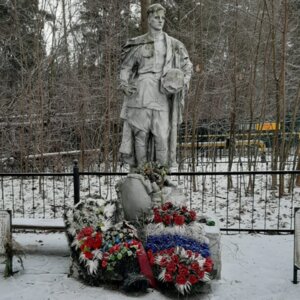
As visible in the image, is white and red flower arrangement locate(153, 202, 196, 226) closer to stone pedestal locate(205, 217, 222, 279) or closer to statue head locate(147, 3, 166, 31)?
stone pedestal locate(205, 217, 222, 279)

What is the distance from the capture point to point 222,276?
438 cm

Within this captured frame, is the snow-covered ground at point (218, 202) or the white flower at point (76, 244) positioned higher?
the white flower at point (76, 244)

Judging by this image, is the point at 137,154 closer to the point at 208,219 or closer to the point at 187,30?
the point at 208,219

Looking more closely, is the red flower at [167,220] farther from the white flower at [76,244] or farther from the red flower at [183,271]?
the white flower at [76,244]

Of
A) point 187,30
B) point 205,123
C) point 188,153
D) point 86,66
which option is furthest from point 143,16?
point 188,153

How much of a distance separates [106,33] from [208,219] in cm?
793

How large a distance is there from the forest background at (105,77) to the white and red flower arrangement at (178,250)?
585cm

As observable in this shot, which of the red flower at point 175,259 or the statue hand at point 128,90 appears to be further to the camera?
the statue hand at point 128,90

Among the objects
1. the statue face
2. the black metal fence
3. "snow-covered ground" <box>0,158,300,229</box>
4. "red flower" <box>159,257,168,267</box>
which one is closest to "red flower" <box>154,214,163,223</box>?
"red flower" <box>159,257,168,267</box>

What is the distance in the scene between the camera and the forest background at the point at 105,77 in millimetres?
10281

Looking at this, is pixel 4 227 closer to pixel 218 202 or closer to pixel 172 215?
pixel 172 215

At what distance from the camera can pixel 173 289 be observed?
3.88m

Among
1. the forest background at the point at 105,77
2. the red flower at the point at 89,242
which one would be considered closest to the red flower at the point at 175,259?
the red flower at the point at 89,242

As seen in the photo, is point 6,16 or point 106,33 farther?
point 6,16
